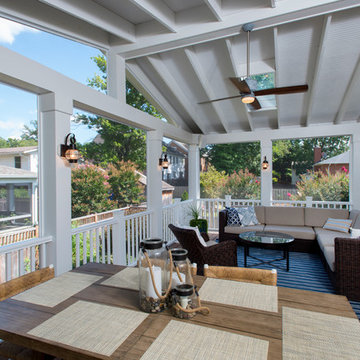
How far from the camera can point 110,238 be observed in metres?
4.16

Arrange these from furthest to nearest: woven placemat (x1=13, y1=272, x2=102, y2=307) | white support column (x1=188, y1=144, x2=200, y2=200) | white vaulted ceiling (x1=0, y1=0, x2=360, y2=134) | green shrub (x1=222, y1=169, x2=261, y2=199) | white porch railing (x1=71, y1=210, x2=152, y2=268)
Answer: green shrub (x1=222, y1=169, x2=261, y2=199)
white support column (x1=188, y1=144, x2=200, y2=200)
white porch railing (x1=71, y1=210, x2=152, y2=268)
white vaulted ceiling (x1=0, y1=0, x2=360, y2=134)
woven placemat (x1=13, y1=272, x2=102, y2=307)

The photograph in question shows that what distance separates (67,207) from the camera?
289cm

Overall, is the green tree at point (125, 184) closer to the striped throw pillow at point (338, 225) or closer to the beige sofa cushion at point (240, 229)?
the beige sofa cushion at point (240, 229)

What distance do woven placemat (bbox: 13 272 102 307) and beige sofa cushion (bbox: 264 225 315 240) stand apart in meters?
4.39

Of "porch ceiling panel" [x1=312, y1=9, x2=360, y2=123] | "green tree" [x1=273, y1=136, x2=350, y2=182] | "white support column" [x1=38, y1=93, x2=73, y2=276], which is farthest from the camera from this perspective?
"green tree" [x1=273, y1=136, x2=350, y2=182]

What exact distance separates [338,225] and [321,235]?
658 mm

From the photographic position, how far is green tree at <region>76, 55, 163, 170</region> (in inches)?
180

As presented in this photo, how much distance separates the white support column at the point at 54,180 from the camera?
2.76 m

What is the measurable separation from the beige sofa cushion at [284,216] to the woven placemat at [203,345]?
206 inches

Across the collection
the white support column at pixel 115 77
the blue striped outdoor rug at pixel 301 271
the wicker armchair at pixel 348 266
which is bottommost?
the blue striped outdoor rug at pixel 301 271

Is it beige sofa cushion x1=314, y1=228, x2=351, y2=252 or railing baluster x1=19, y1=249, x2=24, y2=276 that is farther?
beige sofa cushion x1=314, y1=228, x2=351, y2=252

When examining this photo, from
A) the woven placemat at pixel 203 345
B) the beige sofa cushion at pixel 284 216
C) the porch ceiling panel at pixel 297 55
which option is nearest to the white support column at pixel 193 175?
the beige sofa cushion at pixel 284 216

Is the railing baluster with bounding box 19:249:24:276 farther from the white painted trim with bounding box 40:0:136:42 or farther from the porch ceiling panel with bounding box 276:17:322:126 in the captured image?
the porch ceiling panel with bounding box 276:17:322:126

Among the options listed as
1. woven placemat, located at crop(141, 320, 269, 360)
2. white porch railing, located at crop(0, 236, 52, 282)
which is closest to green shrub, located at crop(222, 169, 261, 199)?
white porch railing, located at crop(0, 236, 52, 282)
